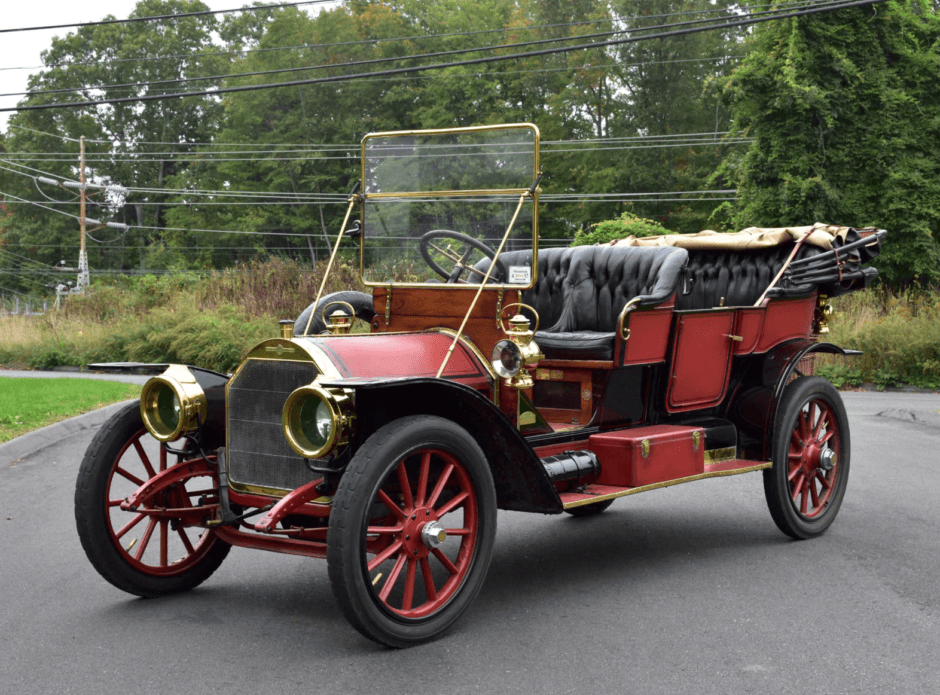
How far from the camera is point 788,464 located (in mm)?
6328

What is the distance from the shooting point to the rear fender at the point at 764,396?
636 cm

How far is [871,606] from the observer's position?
484cm

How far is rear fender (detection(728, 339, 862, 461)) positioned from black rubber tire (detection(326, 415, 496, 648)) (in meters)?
2.51

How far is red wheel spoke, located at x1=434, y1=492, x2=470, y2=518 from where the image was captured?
4379 mm

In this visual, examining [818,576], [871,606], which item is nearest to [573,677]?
[871,606]

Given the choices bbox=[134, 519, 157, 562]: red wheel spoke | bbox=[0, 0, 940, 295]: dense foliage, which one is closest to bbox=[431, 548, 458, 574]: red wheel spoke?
bbox=[134, 519, 157, 562]: red wheel spoke

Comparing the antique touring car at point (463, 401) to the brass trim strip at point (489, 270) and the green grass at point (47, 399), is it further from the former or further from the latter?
the green grass at point (47, 399)

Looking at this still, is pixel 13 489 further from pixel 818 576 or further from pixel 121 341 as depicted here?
pixel 121 341

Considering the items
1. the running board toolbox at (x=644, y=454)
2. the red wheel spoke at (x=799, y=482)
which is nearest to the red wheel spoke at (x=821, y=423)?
the red wheel spoke at (x=799, y=482)

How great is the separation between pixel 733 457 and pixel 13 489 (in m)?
5.40

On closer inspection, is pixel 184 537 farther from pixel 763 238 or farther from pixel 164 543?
pixel 763 238

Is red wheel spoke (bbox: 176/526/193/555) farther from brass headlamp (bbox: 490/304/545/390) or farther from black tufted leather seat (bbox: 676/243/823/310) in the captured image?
black tufted leather seat (bbox: 676/243/823/310)

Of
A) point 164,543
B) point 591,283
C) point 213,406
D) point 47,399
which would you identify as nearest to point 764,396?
point 591,283

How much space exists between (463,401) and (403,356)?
18.4 inches
